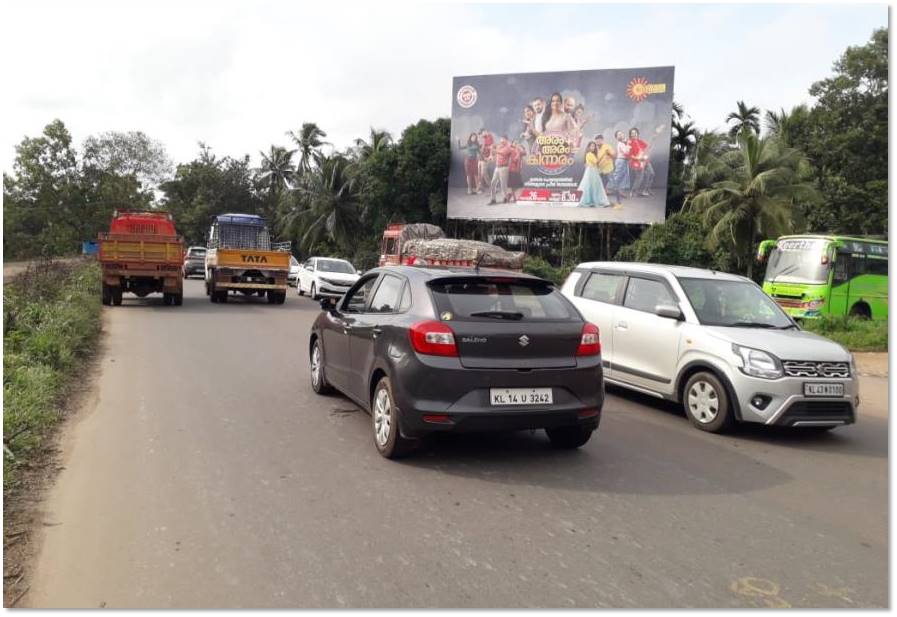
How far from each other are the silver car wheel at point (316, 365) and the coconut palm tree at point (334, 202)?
126ft

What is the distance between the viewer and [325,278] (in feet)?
76.4

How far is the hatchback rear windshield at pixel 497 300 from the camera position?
5.48m

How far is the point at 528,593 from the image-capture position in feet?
11.4

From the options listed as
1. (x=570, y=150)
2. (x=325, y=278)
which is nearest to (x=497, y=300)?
(x=325, y=278)

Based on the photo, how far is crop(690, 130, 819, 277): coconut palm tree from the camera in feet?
91.0

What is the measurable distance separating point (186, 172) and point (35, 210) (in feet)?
76.0

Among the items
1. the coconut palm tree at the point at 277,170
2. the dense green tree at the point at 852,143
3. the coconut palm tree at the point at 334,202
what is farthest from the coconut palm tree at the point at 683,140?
the coconut palm tree at the point at 277,170

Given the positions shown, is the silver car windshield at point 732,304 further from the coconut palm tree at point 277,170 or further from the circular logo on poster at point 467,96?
the coconut palm tree at point 277,170

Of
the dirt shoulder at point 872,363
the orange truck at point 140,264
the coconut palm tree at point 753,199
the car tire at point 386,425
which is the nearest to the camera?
the car tire at point 386,425

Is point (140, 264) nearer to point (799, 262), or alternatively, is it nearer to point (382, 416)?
point (382, 416)

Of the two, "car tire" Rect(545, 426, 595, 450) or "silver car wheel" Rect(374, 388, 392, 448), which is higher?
"silver car wheel" Rect(374, 388, 392, 448)

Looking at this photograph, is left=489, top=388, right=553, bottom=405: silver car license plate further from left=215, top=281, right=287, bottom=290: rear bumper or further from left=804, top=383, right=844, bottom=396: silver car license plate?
left=215, top=281, right=287, bottom=290: rear bumper

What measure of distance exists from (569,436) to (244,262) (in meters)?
16.3

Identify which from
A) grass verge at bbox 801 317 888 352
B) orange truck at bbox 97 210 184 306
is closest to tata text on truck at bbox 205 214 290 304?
orange truck at bbox 97 210 184 306
